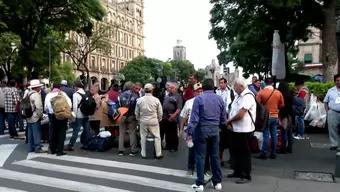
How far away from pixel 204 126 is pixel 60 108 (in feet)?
14.7

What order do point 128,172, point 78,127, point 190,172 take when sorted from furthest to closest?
1. point 78,127
2. point 128,172
3. point 190,172

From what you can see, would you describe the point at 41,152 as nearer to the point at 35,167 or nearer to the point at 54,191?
the point at 35,167

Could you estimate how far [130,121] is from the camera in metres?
11.5

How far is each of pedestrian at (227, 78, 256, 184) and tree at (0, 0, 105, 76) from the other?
54.2ft

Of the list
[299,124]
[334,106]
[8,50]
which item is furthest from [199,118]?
[8,50]

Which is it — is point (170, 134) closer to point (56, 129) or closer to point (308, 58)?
point (56, 129)

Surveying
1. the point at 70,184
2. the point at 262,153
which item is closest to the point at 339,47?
the point at 262,153

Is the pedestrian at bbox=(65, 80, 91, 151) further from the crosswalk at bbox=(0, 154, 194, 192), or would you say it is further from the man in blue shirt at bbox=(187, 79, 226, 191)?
the man in blue shirt at bbox=(187, 79, 226, 191)

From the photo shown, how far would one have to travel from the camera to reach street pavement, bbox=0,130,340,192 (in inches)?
318

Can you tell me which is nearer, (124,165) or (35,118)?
(124,165)

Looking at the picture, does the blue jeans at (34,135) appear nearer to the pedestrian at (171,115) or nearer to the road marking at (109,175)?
the road marking at (109,175)

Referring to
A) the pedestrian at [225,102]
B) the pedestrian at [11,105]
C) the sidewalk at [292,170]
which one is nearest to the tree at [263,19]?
the sidewalk at [292,170]

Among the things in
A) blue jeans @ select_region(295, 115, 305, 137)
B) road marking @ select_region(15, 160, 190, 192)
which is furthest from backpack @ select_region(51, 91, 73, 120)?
blue jeans @ select_region(295, 115, 305, 137)

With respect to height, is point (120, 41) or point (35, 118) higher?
point (120, 41)
